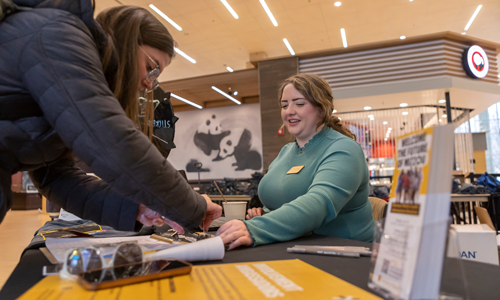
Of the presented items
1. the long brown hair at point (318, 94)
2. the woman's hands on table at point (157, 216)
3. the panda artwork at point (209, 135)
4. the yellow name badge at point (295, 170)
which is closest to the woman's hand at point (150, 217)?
the woman's hands on table at point (157, 216)

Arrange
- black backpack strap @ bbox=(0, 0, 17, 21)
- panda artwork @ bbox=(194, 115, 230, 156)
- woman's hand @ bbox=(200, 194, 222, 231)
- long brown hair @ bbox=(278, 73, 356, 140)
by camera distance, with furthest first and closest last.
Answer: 1. panda artwork @ bbox=(194, 115, 230, 156)
2. long brown hair @ bbox=(278, 73, 356, 140)
3. woman's hand @ bbox=(200, 194, 222, 231)
4. black backpack strap @ bbox=(0, 0, 17, 21)

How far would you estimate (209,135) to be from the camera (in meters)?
10.8

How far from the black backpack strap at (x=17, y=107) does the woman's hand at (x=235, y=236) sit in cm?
54

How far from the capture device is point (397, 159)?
51cm

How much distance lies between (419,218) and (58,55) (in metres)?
0.65

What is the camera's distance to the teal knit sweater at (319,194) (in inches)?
39.8

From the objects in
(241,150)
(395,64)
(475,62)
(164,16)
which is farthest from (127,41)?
(241,150)

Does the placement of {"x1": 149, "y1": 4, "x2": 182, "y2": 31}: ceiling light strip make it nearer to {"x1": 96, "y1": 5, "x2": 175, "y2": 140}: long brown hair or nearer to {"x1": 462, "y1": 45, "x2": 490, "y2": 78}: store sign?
{"x1": 462, "y1": 45, "x2": 490, "y2": 78}: store sign

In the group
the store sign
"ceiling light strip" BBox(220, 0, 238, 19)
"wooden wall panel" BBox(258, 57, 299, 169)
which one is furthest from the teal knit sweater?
the store sign

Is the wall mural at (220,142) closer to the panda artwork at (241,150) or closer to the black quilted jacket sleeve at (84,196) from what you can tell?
the panda artwork at (241,150)

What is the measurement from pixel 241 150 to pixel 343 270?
9564 mm

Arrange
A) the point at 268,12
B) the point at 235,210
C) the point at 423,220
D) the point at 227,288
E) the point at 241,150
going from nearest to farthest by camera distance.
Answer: the point at 423,220 → the point at 227,288 → the point at 235,210 → the point at 268,12 → the point at 241,150

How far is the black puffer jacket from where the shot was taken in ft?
2.01

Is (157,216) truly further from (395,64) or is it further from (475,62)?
(475,62)
